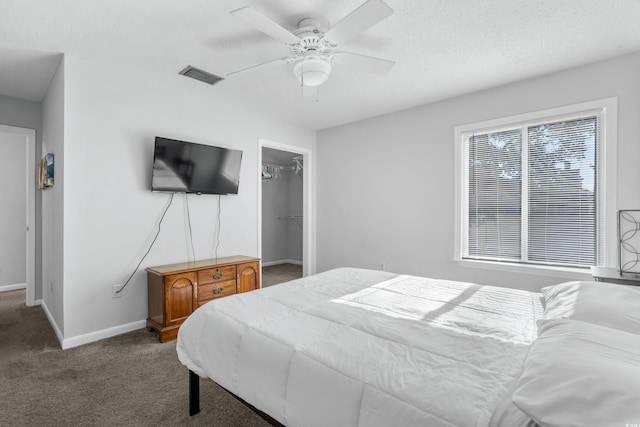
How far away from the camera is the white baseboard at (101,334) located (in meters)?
2.81

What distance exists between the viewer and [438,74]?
3158mm

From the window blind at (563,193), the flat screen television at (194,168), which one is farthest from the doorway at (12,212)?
the window blind at (563,193)

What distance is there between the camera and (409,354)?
1.22 metres

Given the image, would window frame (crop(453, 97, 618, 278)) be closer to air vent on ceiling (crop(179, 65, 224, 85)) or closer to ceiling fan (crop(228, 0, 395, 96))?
ceiling fan (crop(228, 0, 395, 96))

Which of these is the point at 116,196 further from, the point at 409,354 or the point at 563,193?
the point at 563,193

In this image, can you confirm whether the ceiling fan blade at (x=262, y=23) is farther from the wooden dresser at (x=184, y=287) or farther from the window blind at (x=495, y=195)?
the window blind at (x=495, y=195)

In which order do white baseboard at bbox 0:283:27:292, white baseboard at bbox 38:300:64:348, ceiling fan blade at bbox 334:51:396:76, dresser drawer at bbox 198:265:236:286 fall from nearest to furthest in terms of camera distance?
ceiling fan blade at bbox 334:51:396:76, white baseboard at bbox 38:300:64:348, dresser drawer at bbox 198:265:236:286, white baseboard at bbox 0:283:27:292

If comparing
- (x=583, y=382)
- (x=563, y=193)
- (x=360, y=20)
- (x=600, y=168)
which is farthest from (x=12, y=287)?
(x=600, y=168)

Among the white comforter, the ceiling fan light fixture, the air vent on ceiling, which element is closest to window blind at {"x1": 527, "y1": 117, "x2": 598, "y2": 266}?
the white comforter

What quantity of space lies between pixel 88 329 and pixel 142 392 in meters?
1.27

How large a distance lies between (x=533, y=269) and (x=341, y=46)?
2890 mm

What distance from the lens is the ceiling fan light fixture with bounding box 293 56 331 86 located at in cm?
239

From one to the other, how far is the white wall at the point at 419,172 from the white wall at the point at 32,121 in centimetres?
375

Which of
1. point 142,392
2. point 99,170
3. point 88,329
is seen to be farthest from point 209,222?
point 142,392
